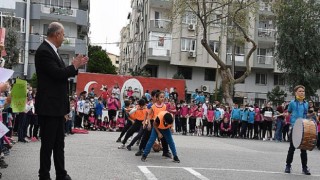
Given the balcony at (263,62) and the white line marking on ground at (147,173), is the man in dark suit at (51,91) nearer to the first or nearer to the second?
the white line marking on ground at (147,173)

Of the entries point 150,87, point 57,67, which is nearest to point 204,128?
point 150,87

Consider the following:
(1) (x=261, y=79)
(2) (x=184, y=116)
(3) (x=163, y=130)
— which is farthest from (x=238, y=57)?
(3) (x=163, y=130)

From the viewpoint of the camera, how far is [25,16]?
44531mm

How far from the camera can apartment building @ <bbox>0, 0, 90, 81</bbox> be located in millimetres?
43844

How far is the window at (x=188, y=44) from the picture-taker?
1973 inches

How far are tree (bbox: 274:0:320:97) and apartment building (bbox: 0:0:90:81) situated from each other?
770 inches

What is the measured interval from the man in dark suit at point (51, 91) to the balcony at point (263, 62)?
153ft

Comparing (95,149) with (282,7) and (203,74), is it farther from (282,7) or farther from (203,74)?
(203,74)

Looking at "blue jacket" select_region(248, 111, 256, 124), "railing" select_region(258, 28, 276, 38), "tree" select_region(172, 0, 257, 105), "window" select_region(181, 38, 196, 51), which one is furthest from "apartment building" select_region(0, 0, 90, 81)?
"blue jacket" select_region(248, 111, 256, 124)

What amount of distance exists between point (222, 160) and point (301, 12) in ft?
79.7

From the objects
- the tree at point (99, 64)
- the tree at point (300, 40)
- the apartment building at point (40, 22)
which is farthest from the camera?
the tree at point (99, 64)

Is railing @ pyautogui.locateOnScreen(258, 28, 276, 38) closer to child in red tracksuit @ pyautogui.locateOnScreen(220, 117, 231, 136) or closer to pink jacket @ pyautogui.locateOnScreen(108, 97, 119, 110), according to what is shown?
child in red tracksuit @ pyautogui.locateOnScreen(220, 117, 231, 136)

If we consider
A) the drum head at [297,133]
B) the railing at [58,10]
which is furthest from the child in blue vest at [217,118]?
the railing at [58,10]

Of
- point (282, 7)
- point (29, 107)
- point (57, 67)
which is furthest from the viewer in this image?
point (282, 7)
